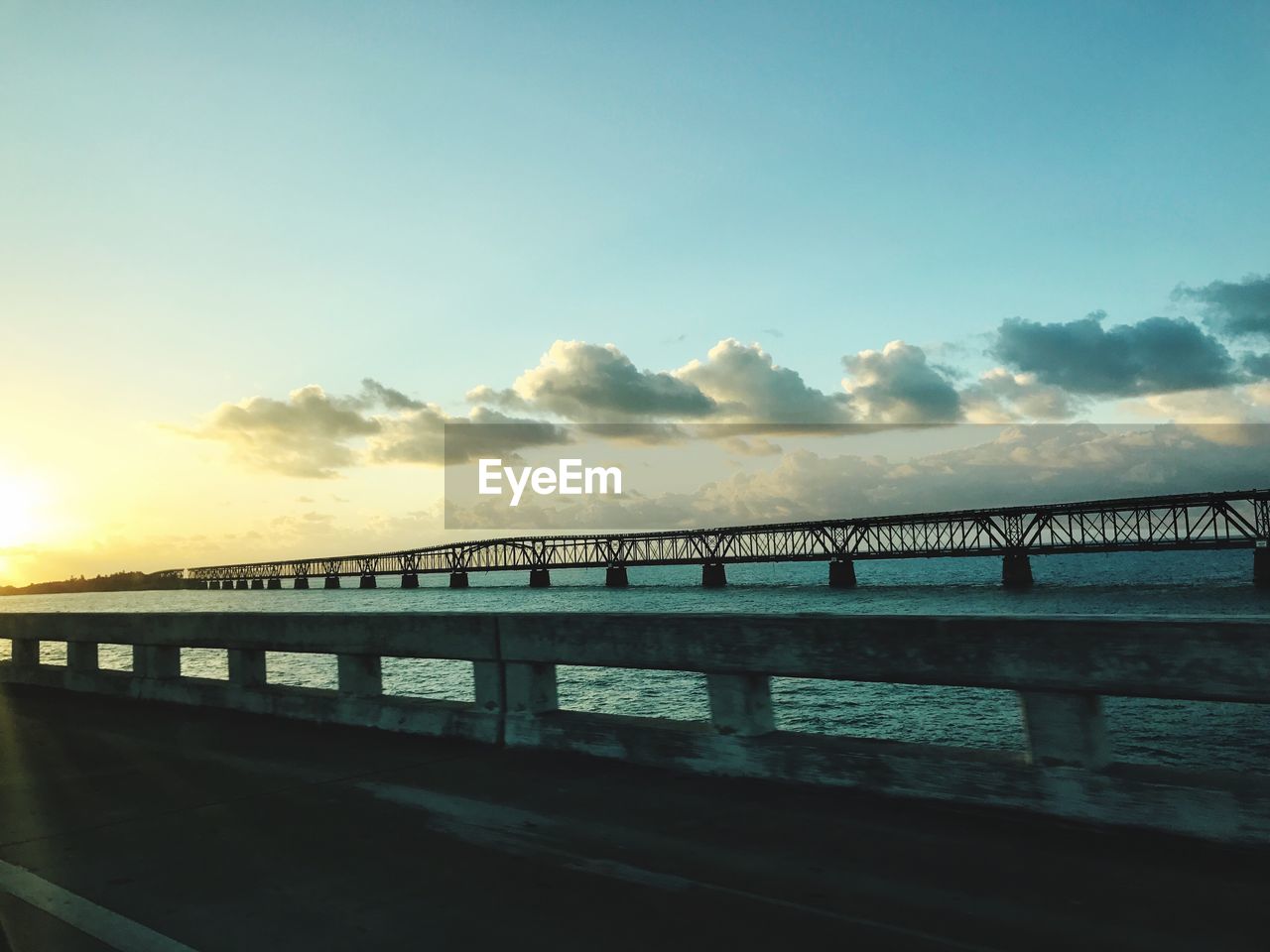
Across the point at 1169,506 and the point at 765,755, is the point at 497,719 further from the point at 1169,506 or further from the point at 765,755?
the point at 1169,506

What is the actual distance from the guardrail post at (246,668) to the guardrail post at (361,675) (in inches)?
75.9

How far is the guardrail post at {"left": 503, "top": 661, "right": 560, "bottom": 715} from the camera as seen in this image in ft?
26.6

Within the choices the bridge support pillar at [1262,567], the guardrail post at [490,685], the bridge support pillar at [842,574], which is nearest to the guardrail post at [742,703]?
the guardrail post at [490,685]

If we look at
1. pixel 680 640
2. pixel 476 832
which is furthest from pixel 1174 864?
pixel 476 832

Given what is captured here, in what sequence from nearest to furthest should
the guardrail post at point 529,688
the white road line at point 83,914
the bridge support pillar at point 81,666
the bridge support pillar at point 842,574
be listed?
1. the white road line at point 83,914
2. the guardrail post at point 529,688
3. the bridge support pillar at point 81,666
4. the bridge support pillar at point 842,574

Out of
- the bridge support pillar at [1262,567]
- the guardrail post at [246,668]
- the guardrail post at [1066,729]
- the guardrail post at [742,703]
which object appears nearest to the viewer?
the guardrail post at [1066,729]

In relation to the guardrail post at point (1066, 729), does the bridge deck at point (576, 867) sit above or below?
below

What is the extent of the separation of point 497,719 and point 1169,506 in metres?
103

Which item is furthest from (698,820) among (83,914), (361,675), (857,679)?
(361,675)

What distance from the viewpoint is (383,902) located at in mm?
4633

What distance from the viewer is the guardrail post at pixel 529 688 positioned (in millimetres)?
8117

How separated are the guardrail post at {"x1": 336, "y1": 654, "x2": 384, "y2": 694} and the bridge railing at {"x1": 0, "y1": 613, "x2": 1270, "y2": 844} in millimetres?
17

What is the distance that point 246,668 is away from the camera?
11141 mm

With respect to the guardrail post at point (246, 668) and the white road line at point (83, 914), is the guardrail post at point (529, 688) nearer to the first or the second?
the white road line at point (83, 914)
